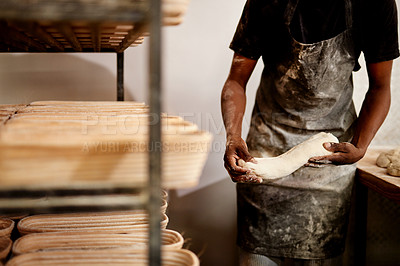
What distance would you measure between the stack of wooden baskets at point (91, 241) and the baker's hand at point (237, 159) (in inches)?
17.0

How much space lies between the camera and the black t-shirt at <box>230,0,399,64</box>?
5.46ft

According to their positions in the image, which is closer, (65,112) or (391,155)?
(65,112)

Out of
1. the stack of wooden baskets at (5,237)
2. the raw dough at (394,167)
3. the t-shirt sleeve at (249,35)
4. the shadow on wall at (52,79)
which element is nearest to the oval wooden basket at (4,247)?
the stack of wooden baskets at (5,237)

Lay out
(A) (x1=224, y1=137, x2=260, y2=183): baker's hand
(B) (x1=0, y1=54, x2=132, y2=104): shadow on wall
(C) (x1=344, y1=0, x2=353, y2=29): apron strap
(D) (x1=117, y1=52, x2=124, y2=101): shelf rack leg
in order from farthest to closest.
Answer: (B) (x1=0, y1=54, x2=132, y2=104): shadow on wall → (D) (x1=117, y1=52, x2=124, y2=101): shelf rack leg → (C) (x1=344, y1=0, x2=353, y2=29): apron strap → (A) (x1=224, y1=137, x2=260, y2=183): baker's hand

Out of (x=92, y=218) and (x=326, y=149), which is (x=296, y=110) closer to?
(x=326, y=149)

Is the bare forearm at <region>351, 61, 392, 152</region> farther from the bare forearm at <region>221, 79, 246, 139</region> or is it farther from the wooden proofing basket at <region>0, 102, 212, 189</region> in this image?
the wooden proofing basket at <region>0, 102, 212, 189</region>

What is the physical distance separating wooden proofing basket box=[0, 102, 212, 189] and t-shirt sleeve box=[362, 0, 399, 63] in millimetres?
1121

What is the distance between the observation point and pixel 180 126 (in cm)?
95

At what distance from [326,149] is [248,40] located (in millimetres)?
563

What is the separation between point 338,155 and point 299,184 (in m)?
0.24

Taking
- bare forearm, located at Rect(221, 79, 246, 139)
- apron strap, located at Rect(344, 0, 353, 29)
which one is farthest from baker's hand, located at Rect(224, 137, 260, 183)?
apron strap, located at Rect(344, 0, 353, 29)

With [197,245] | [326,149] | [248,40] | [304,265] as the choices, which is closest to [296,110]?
[326,149]

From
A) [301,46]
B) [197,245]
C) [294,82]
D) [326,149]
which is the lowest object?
[197,245]

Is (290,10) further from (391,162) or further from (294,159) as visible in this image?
(391,162)
